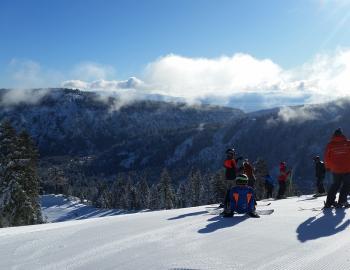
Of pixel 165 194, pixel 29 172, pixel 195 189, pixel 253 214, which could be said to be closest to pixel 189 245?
pixel 253 214

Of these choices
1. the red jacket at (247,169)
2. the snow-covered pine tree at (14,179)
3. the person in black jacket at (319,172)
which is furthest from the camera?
the snow-covered pine tree at (14,179)

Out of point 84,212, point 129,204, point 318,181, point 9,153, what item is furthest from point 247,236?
point 84,212

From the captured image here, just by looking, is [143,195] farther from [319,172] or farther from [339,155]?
[339,155]

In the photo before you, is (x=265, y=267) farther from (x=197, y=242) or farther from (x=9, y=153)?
(x=9, y=153)

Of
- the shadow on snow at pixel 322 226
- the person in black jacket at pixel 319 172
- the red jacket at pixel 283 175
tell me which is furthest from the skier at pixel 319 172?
the shadow on snow at pixel 322 226

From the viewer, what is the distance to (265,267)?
6465 mm

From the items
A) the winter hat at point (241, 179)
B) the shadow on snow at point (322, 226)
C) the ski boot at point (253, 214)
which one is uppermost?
the winter hat at point (241, 179)

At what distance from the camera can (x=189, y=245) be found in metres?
8.05

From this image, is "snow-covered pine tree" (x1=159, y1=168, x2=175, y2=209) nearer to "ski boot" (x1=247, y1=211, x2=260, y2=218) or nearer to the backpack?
the backpack

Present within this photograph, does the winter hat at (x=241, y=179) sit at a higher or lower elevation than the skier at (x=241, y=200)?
higher

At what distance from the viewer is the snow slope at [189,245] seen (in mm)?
6867

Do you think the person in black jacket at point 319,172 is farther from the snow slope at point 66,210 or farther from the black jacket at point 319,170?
the snow slope at point 66,210

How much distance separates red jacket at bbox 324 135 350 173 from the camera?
40.8 ft

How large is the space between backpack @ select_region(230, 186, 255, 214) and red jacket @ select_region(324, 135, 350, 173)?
8.18ft
